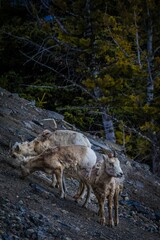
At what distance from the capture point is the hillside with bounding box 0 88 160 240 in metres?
6.81

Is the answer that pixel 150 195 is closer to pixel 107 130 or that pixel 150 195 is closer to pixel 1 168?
pixel 1 168

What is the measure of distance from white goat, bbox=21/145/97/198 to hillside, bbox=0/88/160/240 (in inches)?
11.8

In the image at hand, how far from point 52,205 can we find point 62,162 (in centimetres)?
109

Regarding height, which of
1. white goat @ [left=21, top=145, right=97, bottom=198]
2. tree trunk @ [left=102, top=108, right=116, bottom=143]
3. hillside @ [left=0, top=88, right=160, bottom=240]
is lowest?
tree trunk @ [left=102, top=108, right=116, bottom=143]

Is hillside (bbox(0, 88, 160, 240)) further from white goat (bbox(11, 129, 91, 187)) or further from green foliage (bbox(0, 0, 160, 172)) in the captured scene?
green foliage (bbox(0, 0, 160, 172))

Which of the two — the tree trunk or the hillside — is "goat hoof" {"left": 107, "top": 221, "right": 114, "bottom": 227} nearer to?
the hillside

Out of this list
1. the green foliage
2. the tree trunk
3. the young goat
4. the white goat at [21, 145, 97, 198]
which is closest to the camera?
the young goat

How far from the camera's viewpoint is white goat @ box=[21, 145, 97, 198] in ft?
29.6

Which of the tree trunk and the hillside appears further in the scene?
the tree trunk

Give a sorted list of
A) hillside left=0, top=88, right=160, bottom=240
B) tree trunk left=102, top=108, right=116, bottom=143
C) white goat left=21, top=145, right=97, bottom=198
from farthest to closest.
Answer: tree trunk left=102, top=108, right=116, bottom=143 < white goat left=21, top=145, right=97, bottom=198 < hillside left=0, top=88, right=160, bottom=240

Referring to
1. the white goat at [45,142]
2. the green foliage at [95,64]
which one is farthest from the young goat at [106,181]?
the green foliage at [95,64]

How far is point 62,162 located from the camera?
9125 mm

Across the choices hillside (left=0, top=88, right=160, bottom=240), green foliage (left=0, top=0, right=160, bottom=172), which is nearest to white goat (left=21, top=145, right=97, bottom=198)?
hillside (left=0, top=88, right=160, bottom=240)

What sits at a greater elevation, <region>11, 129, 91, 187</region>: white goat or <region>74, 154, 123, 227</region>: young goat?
<region>74, 154, 123, 227</region>: young goat
